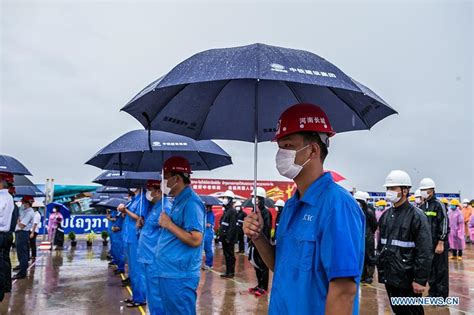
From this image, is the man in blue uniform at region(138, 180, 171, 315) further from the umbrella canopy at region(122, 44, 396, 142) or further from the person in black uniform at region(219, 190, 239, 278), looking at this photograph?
the person in black uniform at region(219, 190, 239, 278)

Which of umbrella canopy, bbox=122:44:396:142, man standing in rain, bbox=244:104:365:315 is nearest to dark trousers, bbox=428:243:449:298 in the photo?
umbrella canopy, bbox=122:44:396:142

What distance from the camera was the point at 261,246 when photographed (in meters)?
2.44

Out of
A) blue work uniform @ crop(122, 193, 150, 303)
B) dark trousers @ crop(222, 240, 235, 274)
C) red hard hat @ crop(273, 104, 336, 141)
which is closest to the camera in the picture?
red hard hat @ crop(273, 104, 336, 141)

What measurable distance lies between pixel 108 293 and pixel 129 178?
2.66m

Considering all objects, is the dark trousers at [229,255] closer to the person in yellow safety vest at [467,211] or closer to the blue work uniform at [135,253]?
the blue work uniform at [135,253]

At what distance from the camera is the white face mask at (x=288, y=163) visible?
7.05 ft

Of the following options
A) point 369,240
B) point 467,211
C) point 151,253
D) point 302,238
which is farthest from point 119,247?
point 467,211

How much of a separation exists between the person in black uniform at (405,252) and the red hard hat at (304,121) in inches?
119

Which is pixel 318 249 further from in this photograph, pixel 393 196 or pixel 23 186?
pixel 23 186

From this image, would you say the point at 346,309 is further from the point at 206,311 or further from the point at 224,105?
the point at 206,311

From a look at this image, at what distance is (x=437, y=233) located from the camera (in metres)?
6.85

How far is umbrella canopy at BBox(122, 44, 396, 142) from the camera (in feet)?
7.82

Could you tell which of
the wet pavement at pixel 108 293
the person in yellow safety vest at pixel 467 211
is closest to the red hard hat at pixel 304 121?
the wet pavement at pixel 108 293

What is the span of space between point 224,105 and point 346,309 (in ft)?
6.77
